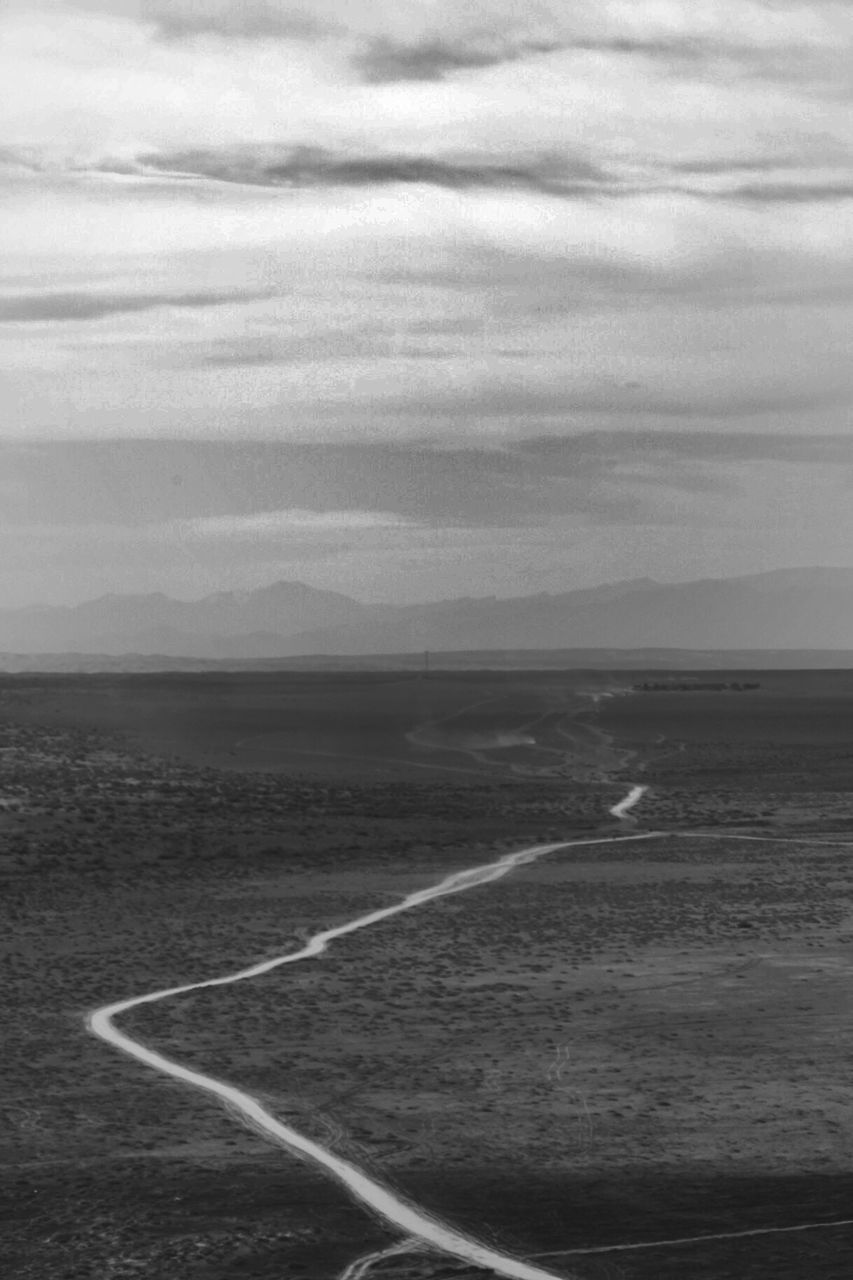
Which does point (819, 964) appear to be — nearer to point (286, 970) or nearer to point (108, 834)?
point (286, 970)

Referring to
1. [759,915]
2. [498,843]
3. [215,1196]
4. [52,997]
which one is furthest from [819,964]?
[498,843]

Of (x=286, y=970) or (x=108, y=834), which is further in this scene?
(x=108, y=834)

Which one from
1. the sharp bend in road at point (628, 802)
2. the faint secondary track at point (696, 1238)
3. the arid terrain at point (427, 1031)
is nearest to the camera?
the faint secondary track at point (696, 1238)

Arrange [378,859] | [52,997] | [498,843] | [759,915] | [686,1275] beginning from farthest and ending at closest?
[498,843] < [378,859] < [759,915] < [52,997] < [686,1275]

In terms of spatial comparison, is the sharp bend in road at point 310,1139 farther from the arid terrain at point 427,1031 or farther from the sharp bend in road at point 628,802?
the sharp bend in road at point 628,802

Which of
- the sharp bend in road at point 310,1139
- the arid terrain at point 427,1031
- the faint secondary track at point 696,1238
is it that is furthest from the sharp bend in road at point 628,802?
the faint secondary track at point 696,1238

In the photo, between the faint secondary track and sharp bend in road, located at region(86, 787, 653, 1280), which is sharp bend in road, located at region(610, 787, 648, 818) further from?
the faint secondary track

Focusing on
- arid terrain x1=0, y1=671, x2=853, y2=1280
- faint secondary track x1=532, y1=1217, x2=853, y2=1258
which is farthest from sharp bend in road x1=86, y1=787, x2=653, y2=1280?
faint secondary track x1=532, y1=1217, x2=853, y2=1258
